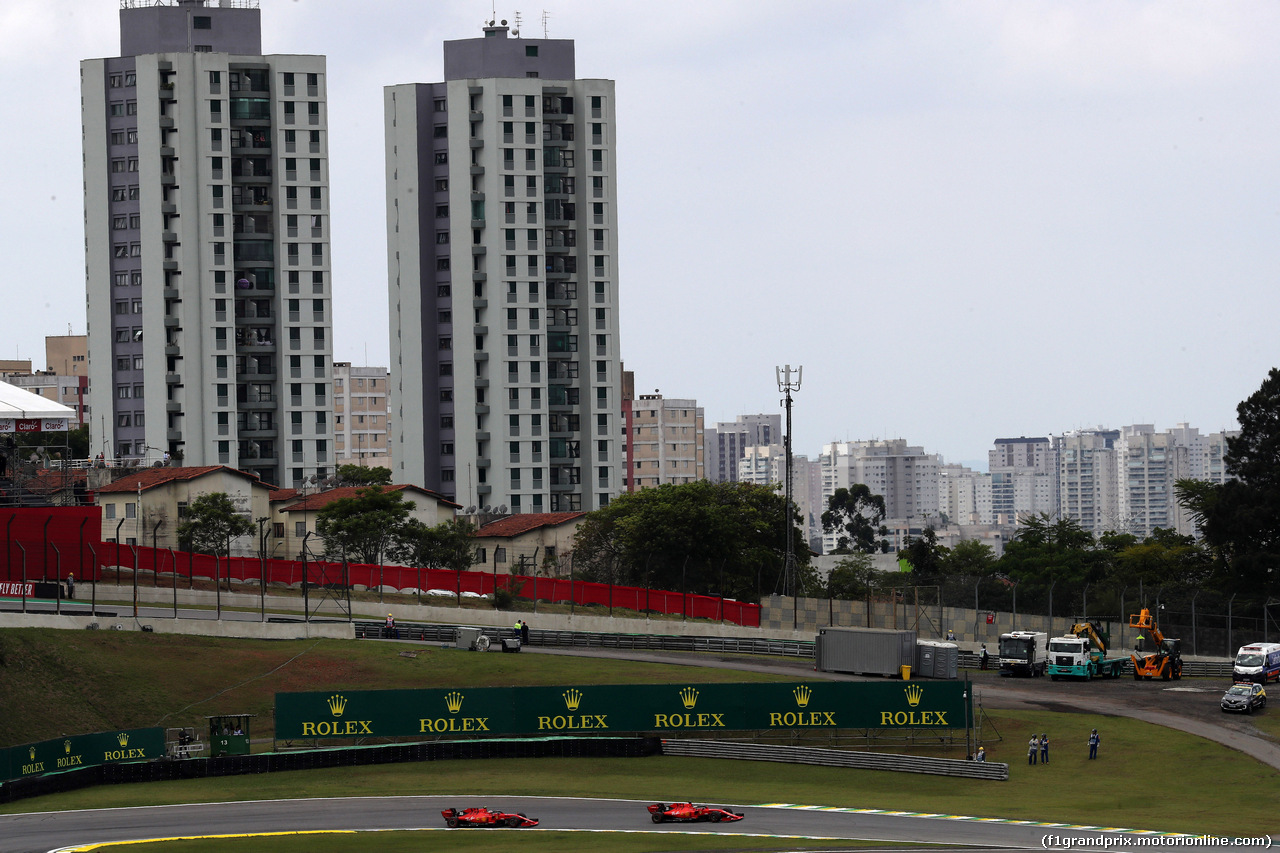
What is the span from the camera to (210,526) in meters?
102

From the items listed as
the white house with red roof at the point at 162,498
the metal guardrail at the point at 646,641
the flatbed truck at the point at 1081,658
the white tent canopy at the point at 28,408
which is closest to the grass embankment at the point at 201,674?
the metal guardrail at the point at 646,641

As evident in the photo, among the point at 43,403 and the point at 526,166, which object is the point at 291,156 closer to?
the point at 526,166

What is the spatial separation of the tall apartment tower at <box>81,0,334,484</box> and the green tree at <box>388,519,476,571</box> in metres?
33.0

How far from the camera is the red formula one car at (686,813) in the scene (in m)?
39.1

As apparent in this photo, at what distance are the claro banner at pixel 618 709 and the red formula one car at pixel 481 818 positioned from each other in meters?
13.9

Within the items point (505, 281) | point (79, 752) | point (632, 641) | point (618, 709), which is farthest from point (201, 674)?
point (505, 281)

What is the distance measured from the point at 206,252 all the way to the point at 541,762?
92.7m

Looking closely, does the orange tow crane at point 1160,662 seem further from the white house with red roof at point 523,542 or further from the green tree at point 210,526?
the green tree at point 210,526

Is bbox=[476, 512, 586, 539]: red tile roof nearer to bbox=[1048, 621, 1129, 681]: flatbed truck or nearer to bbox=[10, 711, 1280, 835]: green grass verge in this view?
bbox=[1048, 621, 1129, 681]: flatbed truck

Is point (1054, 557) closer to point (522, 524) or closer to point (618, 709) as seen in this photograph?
point (522, 524)

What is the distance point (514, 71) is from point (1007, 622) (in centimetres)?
8573

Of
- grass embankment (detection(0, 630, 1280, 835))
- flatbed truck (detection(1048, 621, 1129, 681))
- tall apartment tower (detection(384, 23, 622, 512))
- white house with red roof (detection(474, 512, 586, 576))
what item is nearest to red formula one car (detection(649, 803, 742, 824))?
grass embankment (detection(0, 630, 1280, 835))

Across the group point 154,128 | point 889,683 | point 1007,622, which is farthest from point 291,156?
point 889,683

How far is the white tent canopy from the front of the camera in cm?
8694
